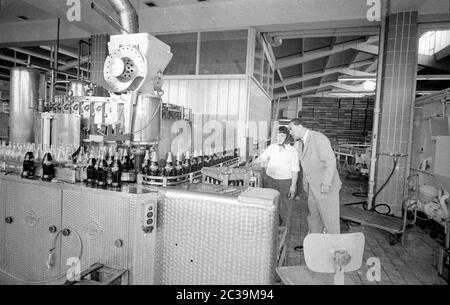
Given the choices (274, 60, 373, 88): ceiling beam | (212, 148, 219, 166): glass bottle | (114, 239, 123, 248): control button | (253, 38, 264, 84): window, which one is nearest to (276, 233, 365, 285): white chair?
(114, 239, 123, 248): control button

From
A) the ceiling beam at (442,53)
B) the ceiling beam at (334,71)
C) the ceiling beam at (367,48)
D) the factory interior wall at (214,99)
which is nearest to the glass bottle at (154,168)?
the factory interior wall at (214,99)

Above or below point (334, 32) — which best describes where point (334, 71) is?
above

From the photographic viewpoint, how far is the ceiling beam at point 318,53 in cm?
841

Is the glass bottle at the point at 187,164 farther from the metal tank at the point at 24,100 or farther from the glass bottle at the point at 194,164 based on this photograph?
the metal tank at the point at 24,100

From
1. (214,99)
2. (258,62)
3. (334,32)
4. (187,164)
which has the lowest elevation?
(187,164)

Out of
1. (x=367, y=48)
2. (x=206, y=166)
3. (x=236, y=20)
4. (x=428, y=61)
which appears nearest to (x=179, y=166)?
(x=206, y=166)

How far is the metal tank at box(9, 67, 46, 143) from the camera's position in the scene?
17.1ft

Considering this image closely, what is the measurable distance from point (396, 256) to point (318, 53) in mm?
7121

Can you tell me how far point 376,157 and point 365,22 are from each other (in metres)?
2.48

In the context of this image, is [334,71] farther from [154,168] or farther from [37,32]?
[154,168]

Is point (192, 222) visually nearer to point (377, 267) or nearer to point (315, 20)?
point (377, 267)

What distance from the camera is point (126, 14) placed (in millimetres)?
3209

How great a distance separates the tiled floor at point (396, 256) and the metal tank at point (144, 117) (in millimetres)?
1882
